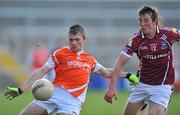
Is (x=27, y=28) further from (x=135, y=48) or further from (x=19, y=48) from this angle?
(x=135, y=48)

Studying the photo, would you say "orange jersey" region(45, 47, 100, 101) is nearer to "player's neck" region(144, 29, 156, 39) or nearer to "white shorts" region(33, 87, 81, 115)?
"white shorts" region(33, 87, 81, 115)

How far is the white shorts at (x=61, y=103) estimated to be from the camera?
10.8 m

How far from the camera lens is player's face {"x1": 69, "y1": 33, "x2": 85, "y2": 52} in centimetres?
1093

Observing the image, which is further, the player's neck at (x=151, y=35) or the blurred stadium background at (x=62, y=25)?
the blurred stadium background at (x=62, y=25)

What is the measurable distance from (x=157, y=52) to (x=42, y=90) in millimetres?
2003

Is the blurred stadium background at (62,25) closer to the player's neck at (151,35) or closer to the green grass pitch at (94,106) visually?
the green grass pitch at (94,106)

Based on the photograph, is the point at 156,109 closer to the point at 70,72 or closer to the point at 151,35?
the point at 151,35

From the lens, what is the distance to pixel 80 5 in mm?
47406

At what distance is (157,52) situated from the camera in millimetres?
11328

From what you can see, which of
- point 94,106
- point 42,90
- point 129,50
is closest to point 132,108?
point 129,50

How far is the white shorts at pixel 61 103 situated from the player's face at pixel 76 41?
→ 68cm

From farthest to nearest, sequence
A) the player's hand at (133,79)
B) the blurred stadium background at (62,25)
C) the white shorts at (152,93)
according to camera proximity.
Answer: the blurred stadium background at (62,25)
the player's hand at (133,79)
the white shorts at (152,93)

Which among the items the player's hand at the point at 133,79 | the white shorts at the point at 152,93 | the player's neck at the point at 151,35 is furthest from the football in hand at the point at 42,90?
the player's neck at the point at 151,35

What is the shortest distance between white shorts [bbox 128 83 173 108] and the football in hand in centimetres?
166
